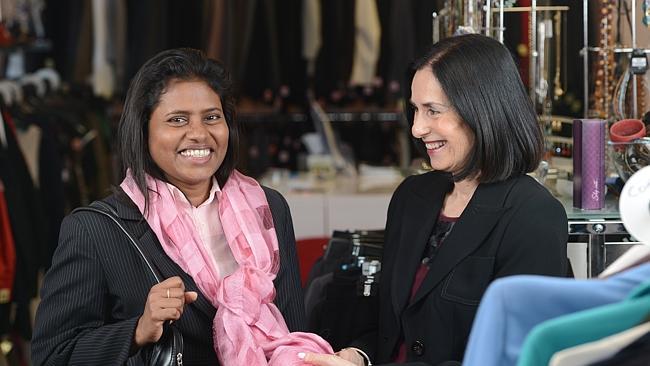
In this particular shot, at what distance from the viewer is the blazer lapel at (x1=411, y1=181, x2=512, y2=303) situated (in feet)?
8.17

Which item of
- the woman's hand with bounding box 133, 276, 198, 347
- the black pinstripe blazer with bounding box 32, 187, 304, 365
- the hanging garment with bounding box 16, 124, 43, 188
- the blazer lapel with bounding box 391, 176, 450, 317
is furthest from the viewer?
the hanging garment with bounding box 16, 124, 43, 188

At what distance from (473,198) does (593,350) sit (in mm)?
1012

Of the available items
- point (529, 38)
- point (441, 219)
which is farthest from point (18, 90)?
point (441, 219)

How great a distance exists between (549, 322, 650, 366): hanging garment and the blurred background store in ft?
3.91

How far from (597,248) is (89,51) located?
5050mm

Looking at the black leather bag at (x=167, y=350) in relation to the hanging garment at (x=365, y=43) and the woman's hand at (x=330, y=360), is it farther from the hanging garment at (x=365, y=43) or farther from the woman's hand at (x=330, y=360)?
the hanging garment at (x=365, y=43)

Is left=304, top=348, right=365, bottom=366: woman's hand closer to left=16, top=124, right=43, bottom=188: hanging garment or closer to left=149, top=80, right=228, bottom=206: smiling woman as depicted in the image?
left=149, top=80, right=228, bottom=206: smiling woman

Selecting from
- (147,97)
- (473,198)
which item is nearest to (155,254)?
(147,97)

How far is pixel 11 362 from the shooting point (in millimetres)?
4691

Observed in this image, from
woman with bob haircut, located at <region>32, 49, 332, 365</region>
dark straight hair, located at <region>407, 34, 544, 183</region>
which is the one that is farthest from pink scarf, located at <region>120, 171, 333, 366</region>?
dark straight hair, located at <region>407, 34, 544, 183</region>

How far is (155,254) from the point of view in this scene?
8.26ft

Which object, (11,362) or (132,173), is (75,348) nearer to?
(132,173)

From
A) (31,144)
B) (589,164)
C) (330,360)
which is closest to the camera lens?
(330,360)

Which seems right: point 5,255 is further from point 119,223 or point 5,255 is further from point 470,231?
point 470,231
